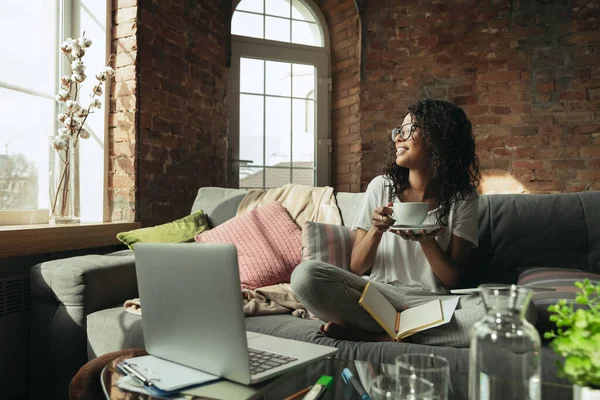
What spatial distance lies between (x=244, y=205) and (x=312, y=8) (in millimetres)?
2443

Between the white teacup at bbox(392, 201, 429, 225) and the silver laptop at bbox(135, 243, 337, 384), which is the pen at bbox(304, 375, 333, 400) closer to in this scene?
the silver laptop at bbox(135, 243, 337, 384)

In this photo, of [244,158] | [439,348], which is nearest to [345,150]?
[244,158]

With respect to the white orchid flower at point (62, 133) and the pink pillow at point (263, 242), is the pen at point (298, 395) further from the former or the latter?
the white orchid flower at point (62, 133)

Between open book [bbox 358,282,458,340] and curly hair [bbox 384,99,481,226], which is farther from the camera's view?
curly hair [bbox 384,99,481,226]

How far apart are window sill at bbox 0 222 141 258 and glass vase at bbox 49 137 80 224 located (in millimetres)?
122

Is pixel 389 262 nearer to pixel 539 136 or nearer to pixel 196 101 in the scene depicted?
pixel 196 101

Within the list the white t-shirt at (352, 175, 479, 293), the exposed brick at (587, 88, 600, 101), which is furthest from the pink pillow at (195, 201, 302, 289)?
the exposed brick at (587, 88, 600, 101)

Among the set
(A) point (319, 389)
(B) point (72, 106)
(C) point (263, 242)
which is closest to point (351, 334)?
(A) point (319, 389)

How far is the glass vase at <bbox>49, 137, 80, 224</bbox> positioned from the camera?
2262 mm

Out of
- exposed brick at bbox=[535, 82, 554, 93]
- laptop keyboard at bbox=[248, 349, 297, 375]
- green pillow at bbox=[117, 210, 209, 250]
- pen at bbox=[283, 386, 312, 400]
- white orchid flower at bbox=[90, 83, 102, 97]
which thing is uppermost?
exposed brick at bbox=[535, 82, 554, 93]

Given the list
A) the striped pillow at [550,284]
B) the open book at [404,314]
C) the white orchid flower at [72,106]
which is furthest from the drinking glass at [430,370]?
the white orchid flower at [72,106]

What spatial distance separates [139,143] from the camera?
2.67 meters

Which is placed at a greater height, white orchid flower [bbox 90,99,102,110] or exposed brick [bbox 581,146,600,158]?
white orchid flower [bbox 90,99,102,110]

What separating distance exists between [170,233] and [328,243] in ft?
2.45
